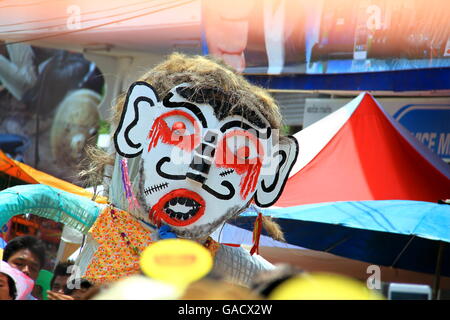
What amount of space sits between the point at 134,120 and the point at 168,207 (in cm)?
39

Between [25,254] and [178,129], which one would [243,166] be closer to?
[178,129]

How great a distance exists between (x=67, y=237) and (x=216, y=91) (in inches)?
103

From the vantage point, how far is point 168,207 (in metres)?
2.99

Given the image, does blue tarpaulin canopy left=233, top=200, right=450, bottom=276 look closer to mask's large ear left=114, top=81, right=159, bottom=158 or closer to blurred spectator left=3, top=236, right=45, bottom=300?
mask's large ear left=114, top=81, right=159, bottom=158

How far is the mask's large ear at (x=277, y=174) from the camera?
10.5 feet

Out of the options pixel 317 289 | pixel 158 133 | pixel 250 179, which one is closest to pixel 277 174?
pixel 250 179

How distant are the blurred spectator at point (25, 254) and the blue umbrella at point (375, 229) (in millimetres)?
1153

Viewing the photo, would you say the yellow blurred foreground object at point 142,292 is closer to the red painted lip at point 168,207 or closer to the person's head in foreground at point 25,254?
the red painted lip at point 168,207

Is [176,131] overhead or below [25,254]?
overhead

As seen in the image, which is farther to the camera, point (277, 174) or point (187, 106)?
point (277, 174)

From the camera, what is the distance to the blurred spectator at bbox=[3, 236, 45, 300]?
3.81m

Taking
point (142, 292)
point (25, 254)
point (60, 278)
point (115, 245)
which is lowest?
point (60, 278)
